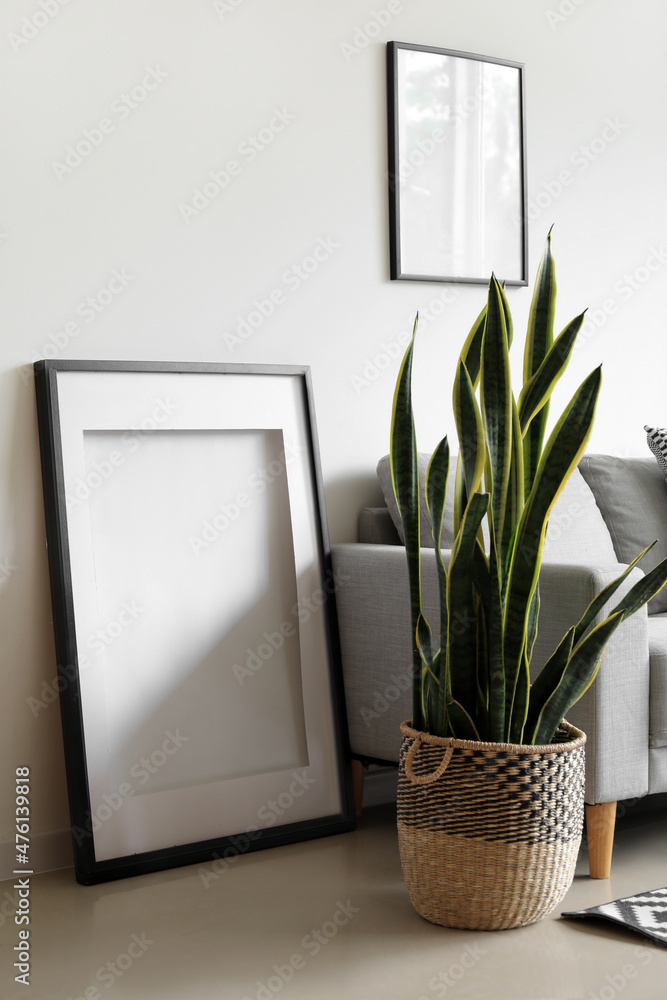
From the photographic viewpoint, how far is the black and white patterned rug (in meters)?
1.81

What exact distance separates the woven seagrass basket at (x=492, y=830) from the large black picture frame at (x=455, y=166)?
144 centimetres

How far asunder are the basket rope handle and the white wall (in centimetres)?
85

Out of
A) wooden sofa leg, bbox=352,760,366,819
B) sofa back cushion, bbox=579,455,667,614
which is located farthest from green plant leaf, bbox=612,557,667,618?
wooden sofa leg, bbox=352,760,366,819

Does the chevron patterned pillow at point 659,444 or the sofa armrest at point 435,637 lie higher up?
the chevron patterned pillow at point 659,444

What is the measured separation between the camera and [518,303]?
3.03 meters

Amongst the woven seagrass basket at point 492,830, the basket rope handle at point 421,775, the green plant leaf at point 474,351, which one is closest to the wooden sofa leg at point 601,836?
the woven seagrass basket at point 492,830

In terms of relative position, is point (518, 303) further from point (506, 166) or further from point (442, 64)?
point (442, 64)

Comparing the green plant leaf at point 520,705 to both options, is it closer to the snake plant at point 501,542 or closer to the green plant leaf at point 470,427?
the snake plant at point 501,542

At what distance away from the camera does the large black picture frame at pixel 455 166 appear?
2.77 metres

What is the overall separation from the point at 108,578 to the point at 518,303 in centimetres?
149

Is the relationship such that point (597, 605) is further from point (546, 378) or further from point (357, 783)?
point (357, 783)

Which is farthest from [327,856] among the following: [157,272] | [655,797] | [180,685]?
[157,272]

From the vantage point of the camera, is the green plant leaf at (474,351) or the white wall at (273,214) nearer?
the green plant leaf at (474,351)

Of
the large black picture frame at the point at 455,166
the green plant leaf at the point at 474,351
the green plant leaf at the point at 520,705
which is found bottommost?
the green plant leaf at the point at 520,705
